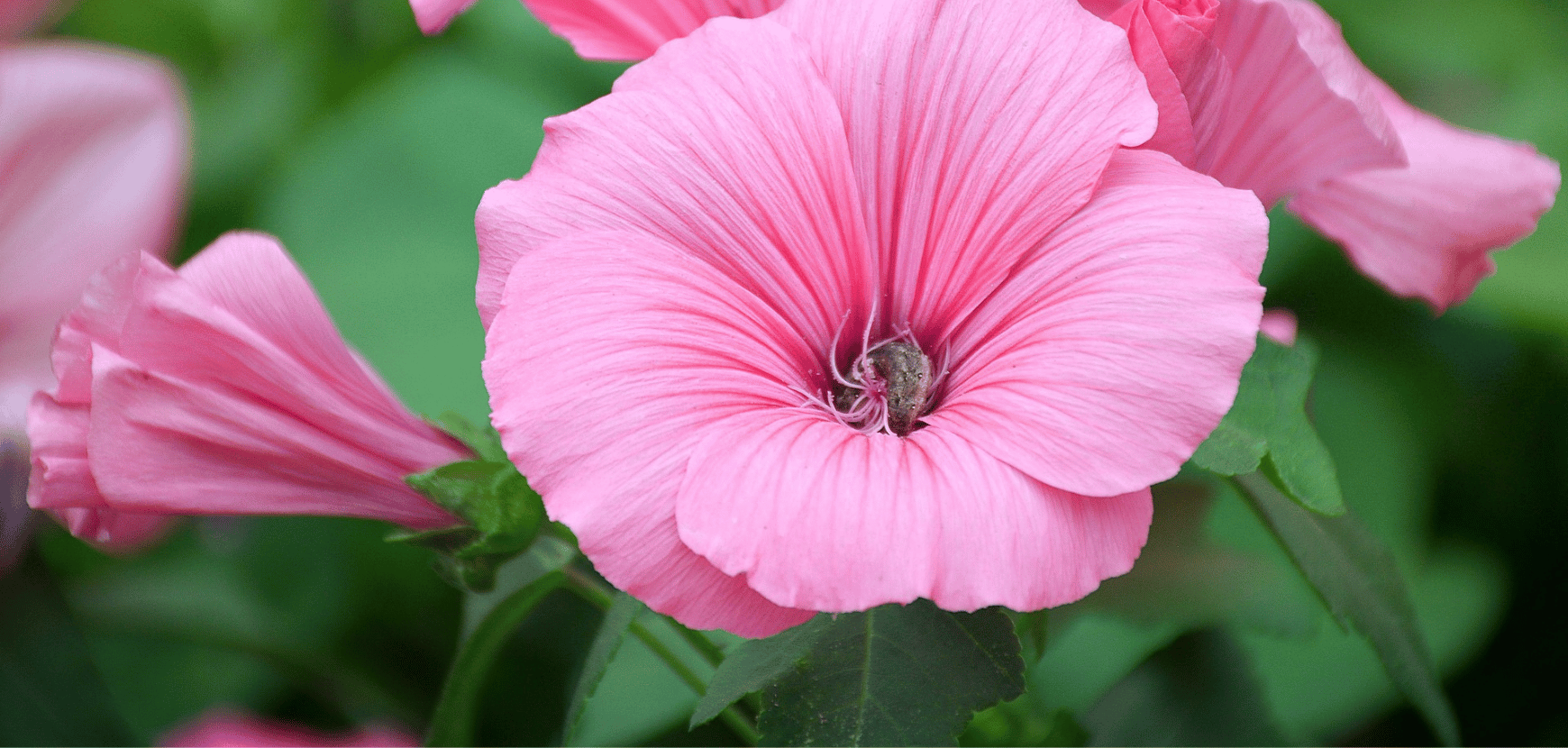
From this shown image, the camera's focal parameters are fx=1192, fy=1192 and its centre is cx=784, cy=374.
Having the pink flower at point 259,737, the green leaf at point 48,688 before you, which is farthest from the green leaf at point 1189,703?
the green leaf at point 48,688

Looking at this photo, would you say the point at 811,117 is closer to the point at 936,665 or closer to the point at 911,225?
the point at 911,225

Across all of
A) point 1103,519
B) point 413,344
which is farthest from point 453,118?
point 1103,519

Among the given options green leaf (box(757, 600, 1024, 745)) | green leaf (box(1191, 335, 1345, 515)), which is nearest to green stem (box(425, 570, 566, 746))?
green leaf (box(757, 600, 1024, 745))

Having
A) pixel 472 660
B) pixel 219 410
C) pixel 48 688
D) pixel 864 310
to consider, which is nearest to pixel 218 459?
pixel 219 410

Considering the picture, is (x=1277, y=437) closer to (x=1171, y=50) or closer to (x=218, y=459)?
(x=1171, y=50)

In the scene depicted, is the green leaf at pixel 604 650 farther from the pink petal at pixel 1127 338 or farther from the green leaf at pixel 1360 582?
the green leaf at pixel 1360 582

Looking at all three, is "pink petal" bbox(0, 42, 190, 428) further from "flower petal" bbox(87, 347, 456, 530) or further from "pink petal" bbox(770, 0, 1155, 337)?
"pink petal" bbox(770, 0, 1155, 337)
